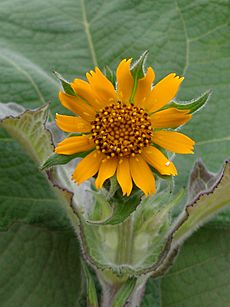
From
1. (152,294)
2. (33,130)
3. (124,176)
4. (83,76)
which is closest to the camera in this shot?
(124,176)

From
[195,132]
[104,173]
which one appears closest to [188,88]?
[195,132]

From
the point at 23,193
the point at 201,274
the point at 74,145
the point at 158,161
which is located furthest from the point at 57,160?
the point at 201,274

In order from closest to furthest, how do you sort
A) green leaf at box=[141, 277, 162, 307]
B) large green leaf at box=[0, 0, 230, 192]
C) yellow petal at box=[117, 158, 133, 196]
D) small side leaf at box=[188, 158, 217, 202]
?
yellow petal at box=[117, 158, 133, 196], small side leaf at box=[188, 158, 217, 202], green leaf at box=[141, 277, 162, 307], large green leaf at box=[0, 0, 230, 192]

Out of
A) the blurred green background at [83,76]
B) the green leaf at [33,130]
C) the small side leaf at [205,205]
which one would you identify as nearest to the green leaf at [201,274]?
the blurred green background at [83,76]

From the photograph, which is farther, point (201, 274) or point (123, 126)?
point (201, 274)

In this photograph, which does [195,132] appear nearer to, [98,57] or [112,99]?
[98,57]

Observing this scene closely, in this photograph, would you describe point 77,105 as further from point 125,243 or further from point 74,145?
point 125,243

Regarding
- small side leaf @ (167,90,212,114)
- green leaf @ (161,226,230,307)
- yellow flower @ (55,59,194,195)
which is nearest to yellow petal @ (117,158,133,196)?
yellow flower @ (55,59,194,195)

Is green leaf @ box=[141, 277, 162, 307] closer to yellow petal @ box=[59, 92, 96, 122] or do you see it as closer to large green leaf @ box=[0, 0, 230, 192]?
large green leaf @ box=[0, 0, 230, 192]
